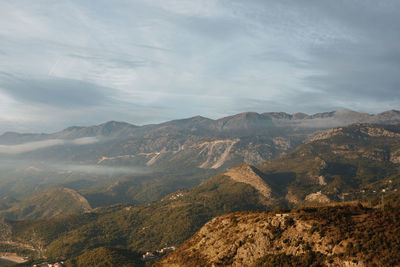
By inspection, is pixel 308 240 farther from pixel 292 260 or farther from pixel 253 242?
pixel 253 242

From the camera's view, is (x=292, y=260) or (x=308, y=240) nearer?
(x=292, y=260)

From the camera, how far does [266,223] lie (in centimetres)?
10912

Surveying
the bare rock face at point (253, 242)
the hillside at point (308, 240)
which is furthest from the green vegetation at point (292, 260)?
the bare rock face at point (253, 242)

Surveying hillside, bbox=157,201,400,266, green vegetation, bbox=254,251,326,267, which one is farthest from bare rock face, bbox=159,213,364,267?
green vegetation, bbox=254,251,326,267

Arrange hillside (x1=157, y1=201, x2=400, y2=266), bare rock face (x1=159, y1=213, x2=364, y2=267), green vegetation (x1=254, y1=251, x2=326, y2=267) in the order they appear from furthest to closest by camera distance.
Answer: bare rock face (x1=159, y1=213, x2=364, y2=267) < green vegetation (x1=254, y1=251, x2=326, y2=267) < hillside (x1=157, y1=201, x2=400, y2=266)

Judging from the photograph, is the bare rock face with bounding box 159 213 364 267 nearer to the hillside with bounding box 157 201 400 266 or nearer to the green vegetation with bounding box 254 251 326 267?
the hillside with bounding box 157 201 400 266

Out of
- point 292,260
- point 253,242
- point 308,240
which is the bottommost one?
point 253,242

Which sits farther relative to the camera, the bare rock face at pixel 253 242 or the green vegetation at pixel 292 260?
the bare rock face at pixel 253 242

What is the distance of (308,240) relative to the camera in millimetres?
92938

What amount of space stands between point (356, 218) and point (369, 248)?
1838 centimetres

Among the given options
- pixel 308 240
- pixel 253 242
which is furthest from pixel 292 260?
pixel 253 242

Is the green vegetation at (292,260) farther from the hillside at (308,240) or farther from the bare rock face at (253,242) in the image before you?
the bare rock face at (253,242)

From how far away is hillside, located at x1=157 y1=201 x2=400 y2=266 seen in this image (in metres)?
79.6

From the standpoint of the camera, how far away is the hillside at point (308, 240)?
261ft
